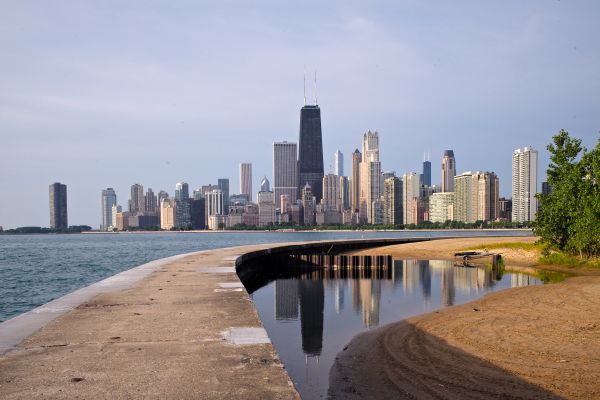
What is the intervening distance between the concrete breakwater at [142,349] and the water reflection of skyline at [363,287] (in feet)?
17.6

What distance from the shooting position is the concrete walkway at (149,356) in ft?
26.8

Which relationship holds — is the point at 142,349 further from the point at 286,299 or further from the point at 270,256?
the point at 270,256

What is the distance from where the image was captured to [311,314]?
2548 cm

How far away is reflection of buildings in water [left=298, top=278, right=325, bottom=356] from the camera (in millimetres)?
18719

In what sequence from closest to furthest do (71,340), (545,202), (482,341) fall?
1. (71,340)
2. (482,341)
3. (545,202)

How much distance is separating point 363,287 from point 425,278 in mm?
7451

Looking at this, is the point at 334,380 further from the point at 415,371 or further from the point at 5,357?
the point at 5,357

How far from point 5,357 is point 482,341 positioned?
14.1 meters

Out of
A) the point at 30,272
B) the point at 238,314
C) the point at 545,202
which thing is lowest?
the point at 30,272

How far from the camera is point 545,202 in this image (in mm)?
47250

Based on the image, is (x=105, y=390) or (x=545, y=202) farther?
(x=545, y=202)

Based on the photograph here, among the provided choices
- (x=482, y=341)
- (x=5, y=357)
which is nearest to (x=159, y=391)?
(x=5, y=357)

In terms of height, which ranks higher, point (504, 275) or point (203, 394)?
point (203, 394)

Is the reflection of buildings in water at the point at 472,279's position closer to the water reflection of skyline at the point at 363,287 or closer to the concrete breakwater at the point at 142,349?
the water reflection of skyline at the point at 363,287
